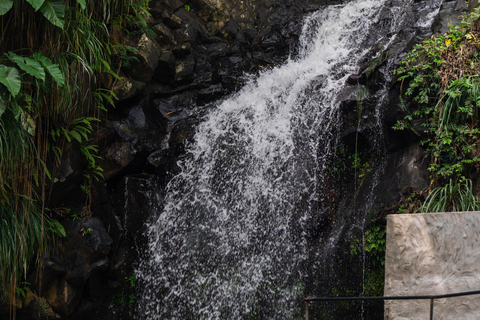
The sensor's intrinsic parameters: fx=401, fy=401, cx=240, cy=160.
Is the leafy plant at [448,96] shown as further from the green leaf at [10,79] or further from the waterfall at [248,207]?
the green leaf at [10,79]

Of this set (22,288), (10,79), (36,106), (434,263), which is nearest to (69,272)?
(22,288)

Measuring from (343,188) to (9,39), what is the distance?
3.88 meters

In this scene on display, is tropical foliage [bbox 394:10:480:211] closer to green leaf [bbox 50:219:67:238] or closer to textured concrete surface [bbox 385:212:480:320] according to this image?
textured concrete surface [bbox 385:212:480:320]

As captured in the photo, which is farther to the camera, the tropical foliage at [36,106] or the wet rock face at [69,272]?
the wet rock face at [69,272]

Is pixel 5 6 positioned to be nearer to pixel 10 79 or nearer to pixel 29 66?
pixel 29 66

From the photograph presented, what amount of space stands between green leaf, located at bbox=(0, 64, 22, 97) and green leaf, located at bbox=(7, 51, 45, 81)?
0.09 m

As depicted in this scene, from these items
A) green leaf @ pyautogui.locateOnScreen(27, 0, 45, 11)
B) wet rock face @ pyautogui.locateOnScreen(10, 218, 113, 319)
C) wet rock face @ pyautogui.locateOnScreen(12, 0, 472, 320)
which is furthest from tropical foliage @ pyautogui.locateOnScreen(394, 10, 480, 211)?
green leaf @ pyautogui.locateOnScreen(27, 0, 45, 11)

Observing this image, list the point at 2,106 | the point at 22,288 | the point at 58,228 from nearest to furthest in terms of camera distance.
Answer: the point at 2,106
the point at 22,288
the point at 58,228

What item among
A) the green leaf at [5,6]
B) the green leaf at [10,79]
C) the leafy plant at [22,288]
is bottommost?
the leafy plant at [22,288]

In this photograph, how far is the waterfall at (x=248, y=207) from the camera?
4477 mm

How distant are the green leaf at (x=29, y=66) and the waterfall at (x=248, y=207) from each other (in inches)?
87.1

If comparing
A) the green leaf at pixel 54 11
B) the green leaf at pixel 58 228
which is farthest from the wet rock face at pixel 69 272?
the green leaf at pixel 54 11

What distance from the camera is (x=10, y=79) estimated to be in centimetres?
332

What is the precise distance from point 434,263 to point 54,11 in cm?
377
